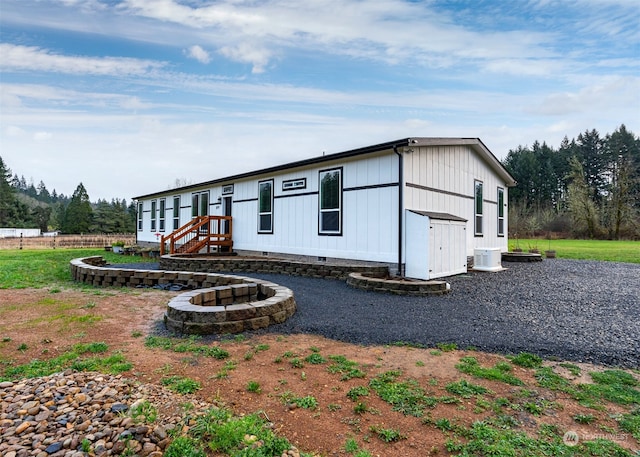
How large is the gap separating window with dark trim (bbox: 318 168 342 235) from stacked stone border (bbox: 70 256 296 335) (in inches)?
150

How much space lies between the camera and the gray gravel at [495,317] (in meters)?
3.94

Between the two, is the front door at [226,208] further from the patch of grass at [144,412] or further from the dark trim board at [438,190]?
the patch of grass at [144,412]

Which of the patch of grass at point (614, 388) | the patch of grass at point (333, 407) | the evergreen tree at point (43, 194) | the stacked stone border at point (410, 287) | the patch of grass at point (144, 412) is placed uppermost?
the evergreen tree at point (43, 194)

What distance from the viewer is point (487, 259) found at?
36.6 ft

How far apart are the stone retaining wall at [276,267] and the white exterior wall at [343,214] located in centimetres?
67

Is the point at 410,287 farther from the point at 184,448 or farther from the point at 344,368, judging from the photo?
the point at 184,448

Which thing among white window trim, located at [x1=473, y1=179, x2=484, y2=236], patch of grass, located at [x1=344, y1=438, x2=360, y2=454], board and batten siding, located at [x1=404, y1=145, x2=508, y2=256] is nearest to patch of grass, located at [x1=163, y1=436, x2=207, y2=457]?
patch of grass, located at [x1=344, y1=438, x2=360, y2=454]

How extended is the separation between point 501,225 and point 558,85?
5.76m

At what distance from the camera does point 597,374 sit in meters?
3.07

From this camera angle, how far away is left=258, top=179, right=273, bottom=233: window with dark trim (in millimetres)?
12578

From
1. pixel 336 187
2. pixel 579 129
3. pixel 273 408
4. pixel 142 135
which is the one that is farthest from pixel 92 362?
pixel 579 129

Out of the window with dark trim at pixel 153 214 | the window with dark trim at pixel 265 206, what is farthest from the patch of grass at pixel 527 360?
the window with dark trim at pixel 153 214

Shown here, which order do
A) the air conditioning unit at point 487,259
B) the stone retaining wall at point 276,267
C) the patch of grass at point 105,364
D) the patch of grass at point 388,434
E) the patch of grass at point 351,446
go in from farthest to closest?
the air conditioning unit at point 487,259 → the stone retaining wall at point 276,267 → the patch of grass at point 105,364 → the patch of grass at point 388,434 → the patch of grass at point 351,446

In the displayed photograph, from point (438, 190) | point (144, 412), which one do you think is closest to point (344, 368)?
point (144, 412)
